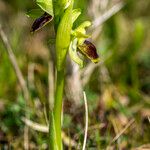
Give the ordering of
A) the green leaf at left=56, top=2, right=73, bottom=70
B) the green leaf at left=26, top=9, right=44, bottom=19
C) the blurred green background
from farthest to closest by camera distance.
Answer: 1. the blurred green background
2. the green leaf at left=26, top=9, right=44, bottom=19
3. the green leaf at left=56, top=2, right=73, bottom=70

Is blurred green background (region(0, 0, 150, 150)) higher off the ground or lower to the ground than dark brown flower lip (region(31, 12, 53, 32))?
lower

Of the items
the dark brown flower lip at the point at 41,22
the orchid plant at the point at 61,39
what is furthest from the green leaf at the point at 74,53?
the dark brown flower lip at the point at 41,22

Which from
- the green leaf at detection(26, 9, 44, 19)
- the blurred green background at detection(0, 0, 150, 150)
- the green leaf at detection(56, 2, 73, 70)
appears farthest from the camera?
the blurred green background at detection(0, 0, 150, 150)

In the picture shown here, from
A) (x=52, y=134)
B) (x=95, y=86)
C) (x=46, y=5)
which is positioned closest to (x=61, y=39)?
(x=46, y=5)

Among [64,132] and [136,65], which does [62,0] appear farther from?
[136,65]

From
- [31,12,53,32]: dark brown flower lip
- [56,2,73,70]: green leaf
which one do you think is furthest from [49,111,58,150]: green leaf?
[31,12,53,32]: dark brown flower lip

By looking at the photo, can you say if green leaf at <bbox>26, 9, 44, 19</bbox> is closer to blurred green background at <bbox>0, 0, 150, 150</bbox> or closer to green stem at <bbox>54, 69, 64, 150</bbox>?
blurred green background at <bbox>0, 0, 150, 150</bbox>

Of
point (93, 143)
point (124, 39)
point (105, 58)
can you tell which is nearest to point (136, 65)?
point (105, 58)
